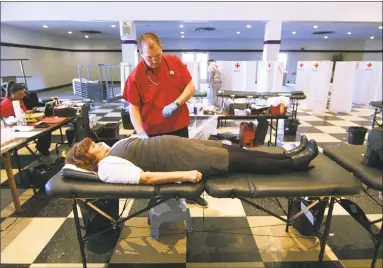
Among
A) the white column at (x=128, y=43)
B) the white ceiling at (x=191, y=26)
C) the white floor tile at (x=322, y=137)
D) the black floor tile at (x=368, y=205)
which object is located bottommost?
the black floor tile at (x=368, y=205)

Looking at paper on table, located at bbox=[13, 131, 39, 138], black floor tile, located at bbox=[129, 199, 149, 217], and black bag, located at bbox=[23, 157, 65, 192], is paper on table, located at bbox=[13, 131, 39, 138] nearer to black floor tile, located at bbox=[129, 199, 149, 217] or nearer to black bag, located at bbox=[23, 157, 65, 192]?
black bag, located at bbox=[23, 157, 65, 192]

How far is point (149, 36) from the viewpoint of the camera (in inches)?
58.2

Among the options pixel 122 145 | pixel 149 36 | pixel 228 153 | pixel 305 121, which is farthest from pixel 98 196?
pixel 305 121

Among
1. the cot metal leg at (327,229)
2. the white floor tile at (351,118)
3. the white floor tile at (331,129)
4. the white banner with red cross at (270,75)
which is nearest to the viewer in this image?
the cot metal leg at (327,229)

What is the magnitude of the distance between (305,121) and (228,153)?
13.5ft

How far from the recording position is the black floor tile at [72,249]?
1.49 m

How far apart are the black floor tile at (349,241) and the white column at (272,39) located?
5914mm

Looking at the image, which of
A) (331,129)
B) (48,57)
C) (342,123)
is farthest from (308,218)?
(48,57)

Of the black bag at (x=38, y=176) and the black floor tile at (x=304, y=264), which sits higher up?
the black bag at (x=38, y=176)

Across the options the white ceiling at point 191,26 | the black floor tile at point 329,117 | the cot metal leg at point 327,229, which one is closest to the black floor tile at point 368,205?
the cot metal leg at point 327,229

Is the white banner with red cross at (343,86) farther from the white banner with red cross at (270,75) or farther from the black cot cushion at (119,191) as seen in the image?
the black cot cushion at (119,191)

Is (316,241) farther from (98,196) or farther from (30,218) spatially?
(30,218)

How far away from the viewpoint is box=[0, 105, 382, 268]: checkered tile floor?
1.48 m

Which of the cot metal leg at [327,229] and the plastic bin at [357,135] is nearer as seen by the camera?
the cot metal leg at [327,229]
